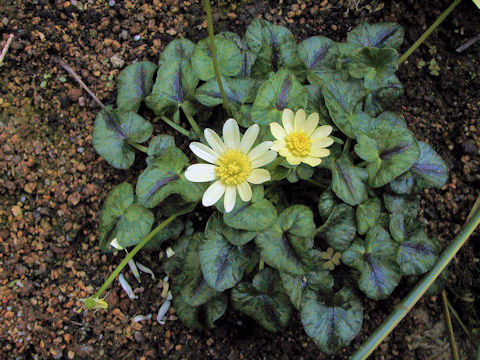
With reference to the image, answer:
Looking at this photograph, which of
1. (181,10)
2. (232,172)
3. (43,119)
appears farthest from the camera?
(181,10)

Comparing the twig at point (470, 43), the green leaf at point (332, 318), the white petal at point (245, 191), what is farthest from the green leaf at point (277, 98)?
the twig at point (470, 43)

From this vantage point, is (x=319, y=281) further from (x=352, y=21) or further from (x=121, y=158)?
(x=352, y=21)

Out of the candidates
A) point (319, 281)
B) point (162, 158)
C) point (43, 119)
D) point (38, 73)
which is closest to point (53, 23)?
point (38, 73)

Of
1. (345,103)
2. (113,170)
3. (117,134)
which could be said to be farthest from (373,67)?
(113,170)

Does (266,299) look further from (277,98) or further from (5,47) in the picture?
(5,47)

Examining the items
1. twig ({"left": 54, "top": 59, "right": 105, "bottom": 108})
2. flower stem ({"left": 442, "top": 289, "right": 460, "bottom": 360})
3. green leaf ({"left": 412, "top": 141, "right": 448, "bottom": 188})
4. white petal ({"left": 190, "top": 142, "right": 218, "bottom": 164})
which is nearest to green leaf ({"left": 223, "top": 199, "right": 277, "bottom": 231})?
white petal ({"left": 190, "top": 142, "right": 218, "bottom": 164})

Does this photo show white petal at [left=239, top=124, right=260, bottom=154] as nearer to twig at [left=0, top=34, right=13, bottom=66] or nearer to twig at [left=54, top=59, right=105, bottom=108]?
twig at [left=54, top=59, right=105, bottom=108]
